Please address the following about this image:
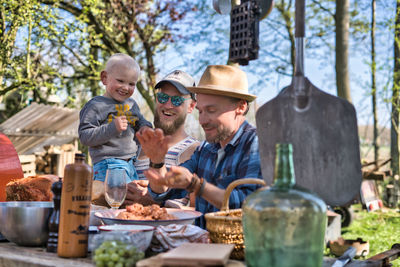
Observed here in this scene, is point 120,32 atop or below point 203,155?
atop

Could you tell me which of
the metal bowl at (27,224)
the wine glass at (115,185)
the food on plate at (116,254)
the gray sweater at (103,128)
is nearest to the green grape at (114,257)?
the food on plate at (116,254)

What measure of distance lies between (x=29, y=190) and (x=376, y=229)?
7.05 metres

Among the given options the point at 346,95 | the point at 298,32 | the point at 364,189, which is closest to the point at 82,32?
the point at 346,95

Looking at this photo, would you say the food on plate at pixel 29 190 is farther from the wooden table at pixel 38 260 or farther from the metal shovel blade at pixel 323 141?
the metal shovel blade at pixel 323 141

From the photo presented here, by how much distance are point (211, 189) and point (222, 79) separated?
0.85 metres

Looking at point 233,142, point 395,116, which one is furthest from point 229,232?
point 395,116

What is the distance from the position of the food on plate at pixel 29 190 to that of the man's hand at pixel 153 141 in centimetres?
55

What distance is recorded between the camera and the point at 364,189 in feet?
27.1

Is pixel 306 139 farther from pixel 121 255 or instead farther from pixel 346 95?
pixel 346 95

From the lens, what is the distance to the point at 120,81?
323 cm

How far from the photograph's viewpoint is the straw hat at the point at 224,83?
2283 millimetres

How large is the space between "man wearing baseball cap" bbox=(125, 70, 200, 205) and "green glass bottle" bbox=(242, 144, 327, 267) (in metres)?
2.02

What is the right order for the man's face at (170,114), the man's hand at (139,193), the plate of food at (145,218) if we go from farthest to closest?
1. the man's face at (170,114)
2. the man's hand at (139,193)
3. the plate of food at (145,218)

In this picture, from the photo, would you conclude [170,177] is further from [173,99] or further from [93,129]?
[173,99]
